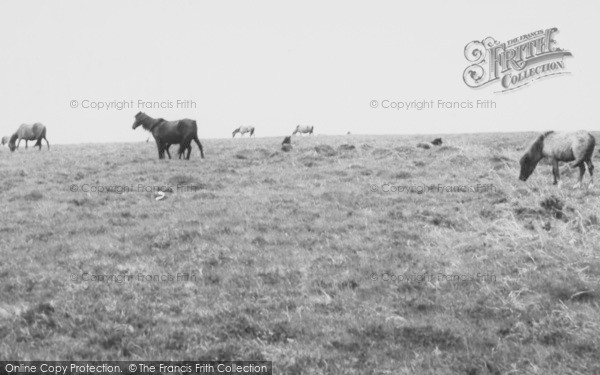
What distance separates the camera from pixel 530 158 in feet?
59.4

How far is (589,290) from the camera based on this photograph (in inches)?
322

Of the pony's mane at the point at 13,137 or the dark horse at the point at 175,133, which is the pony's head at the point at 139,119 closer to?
the dark horse at the point at 175,133

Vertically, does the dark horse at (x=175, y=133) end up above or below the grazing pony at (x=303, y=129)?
below

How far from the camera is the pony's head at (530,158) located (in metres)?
18.1

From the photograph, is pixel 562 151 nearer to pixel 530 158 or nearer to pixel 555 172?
pixel 555 172

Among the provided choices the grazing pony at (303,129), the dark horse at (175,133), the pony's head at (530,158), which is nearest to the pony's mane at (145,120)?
the dark horse at (175,133)

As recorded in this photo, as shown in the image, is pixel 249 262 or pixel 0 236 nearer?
pixel 249 262

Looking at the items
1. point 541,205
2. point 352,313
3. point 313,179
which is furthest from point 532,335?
point 313,179

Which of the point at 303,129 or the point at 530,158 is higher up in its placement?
the point at 303,129

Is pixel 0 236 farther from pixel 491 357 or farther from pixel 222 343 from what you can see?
pixel 491 357

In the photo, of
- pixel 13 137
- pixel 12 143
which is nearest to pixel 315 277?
pixel 12 143

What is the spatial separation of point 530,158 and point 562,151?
1094mm

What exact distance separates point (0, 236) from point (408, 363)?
11.4m

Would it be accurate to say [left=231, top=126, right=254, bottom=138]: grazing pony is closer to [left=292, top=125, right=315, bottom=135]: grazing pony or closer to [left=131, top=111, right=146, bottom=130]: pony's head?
[left=292, top=125, right=315, bottom=135]: grazing pony
